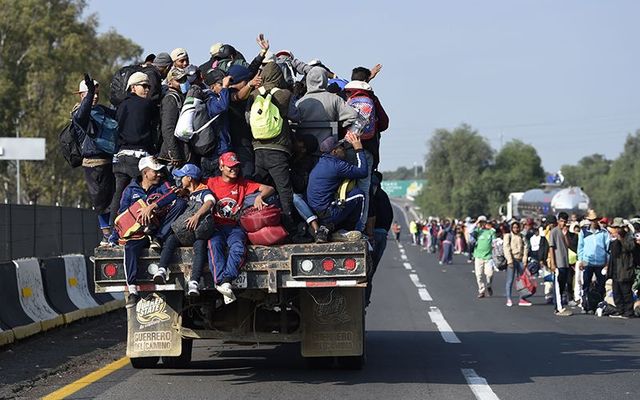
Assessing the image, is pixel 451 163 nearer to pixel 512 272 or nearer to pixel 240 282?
pixel 512 272

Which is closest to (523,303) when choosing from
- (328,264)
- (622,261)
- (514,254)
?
(514,254)

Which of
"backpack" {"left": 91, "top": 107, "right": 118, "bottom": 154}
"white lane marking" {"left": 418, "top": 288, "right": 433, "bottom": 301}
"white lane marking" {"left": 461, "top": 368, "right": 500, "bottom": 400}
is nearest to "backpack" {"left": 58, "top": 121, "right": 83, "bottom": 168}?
"backpack" {"left": 91, "top": 107, "right": 118, "bottom": 154}

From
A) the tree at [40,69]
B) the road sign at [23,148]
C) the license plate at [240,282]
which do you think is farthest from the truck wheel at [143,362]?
the tree at [40,69]

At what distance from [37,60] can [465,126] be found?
107264mm

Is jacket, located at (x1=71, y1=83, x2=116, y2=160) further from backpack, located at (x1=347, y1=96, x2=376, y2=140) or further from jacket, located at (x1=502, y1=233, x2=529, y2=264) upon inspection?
jacket, located at (x1=502, y1=233, x2=529, y2=264)

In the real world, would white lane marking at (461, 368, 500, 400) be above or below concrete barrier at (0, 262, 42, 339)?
below

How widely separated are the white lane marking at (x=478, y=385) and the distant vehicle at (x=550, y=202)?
163 ft

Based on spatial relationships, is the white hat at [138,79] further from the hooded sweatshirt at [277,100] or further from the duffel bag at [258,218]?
the duffel bag at [258,218]

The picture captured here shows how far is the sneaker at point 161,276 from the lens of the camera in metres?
10.8

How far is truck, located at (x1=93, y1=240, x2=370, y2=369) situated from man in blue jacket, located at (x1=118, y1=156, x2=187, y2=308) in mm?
118

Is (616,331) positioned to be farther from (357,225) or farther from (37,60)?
(37,60)

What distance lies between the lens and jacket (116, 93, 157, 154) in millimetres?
12008

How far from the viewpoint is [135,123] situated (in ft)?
39.4

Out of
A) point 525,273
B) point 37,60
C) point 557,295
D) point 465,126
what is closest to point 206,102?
point 557,295
